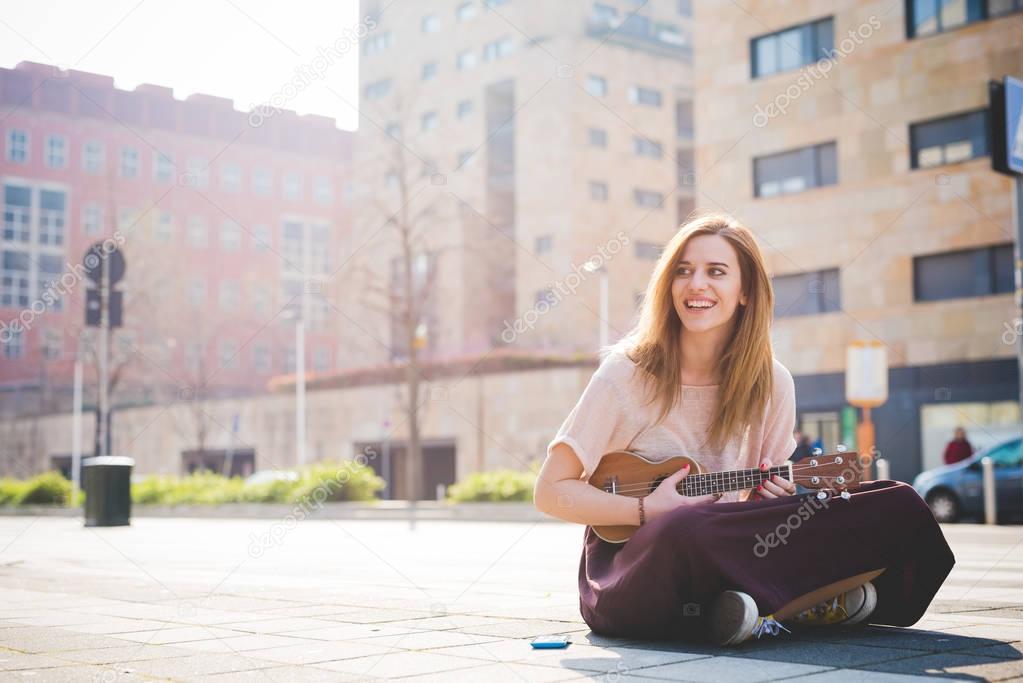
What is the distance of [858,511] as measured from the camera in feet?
14.1

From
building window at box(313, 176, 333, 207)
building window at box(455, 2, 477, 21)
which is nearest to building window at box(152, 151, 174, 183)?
building window at box(313, 176, 333, 207)

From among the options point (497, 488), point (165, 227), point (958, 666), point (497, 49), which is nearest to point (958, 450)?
point (497, 488)

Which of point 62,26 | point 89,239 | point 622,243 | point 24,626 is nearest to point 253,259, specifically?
point 89,239

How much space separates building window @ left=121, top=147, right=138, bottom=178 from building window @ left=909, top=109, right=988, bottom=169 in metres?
45.7

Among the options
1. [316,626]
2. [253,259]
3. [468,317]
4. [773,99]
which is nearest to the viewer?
[316,626]

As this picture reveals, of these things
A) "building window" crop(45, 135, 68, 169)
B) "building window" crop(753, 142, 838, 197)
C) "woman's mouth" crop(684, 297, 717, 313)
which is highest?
"building window" crop(45, 135, 68, 169)

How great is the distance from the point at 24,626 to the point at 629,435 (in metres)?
3.10

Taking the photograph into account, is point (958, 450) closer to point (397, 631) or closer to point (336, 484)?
point (336, 484)

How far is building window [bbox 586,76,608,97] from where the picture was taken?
171ft

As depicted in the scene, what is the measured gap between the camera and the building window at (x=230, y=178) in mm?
70375

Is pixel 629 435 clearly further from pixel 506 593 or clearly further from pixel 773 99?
pixel 773 99

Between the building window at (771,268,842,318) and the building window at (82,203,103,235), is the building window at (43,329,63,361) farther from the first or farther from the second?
the building window at (771,268,842,318)

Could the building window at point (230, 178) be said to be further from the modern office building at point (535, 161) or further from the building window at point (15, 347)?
the building window at point (15, 347)

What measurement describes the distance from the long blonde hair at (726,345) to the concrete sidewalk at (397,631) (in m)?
0.88
